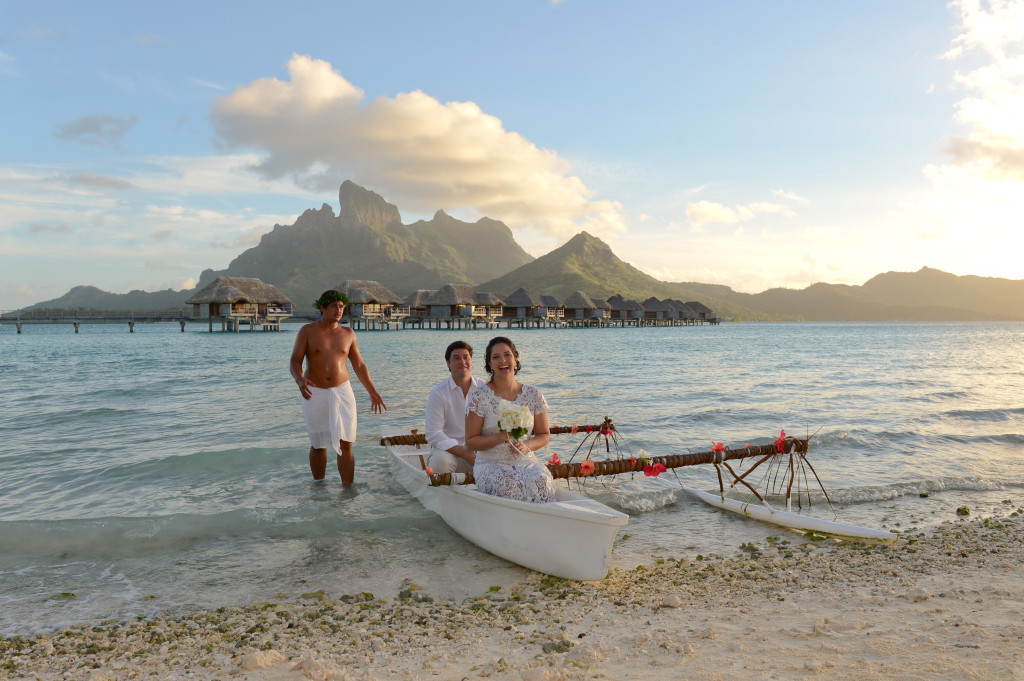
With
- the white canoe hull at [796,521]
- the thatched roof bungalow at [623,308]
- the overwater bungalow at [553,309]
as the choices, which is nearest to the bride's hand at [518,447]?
the white canoe hull at [796,521]

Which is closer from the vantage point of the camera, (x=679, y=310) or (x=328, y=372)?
(x=328, y=372)

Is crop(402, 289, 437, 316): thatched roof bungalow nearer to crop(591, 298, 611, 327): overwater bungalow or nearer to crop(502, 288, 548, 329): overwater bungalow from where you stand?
crop(502, 288, 548, 329): overwater bungalow

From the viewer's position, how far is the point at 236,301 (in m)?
62.4

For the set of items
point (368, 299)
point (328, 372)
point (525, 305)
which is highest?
point (368, 299)

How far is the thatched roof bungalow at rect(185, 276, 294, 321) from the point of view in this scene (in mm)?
61906

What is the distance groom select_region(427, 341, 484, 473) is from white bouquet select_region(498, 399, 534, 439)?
2.75 ft

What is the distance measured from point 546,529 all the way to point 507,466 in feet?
2.06

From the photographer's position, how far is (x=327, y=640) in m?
3.55

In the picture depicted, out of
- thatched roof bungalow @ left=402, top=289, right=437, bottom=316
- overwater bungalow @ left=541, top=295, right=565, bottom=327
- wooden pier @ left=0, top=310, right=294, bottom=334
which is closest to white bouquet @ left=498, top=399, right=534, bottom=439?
thatched roof bungalow @ left=402, top=289, right=437, bottom=316

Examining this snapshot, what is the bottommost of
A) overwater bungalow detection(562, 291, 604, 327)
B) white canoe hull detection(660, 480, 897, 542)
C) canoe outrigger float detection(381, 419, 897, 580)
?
white canoe hull detection(660, 480, 897, 542)

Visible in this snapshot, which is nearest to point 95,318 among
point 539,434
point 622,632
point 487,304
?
point 487,304

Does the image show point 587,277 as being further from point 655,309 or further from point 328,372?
point 328,372

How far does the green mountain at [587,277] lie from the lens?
6270 inches

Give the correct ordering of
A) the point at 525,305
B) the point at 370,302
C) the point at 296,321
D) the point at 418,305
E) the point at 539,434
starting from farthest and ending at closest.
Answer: the point at 296,321, the point at 525,305, the point at 418,305, the point at 370,302, the point at 539,434
